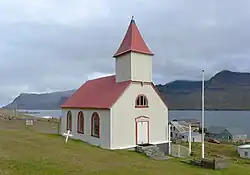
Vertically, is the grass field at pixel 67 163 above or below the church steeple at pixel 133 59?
below

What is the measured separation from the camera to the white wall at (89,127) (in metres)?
27.7

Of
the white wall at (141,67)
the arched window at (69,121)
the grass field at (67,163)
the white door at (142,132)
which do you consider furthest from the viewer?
the arched window at (69,121)

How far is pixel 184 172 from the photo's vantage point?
19109mm

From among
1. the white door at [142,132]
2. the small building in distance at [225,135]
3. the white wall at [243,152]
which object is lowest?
the small building in distance at [225,135]

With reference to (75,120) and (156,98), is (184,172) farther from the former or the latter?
(75,120)

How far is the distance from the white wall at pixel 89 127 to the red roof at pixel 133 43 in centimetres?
639

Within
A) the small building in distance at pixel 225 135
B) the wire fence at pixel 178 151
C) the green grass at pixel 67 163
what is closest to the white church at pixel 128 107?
the wire fence at pixel 178 151

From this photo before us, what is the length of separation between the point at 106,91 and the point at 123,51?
4.30 metres

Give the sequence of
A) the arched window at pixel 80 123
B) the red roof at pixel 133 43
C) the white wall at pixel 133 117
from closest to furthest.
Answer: the white wall at pixel 133 117 < the red roof at pixel 133 43 < the arched window at pixel 80 123

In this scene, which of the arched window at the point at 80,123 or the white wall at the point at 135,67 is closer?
the white wall at the point at 135,67

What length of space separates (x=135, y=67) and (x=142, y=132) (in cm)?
608

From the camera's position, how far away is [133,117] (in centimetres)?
2855

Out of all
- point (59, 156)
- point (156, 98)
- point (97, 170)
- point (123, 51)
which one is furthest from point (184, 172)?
point (123, 51)

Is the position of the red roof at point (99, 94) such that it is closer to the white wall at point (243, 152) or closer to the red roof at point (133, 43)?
the red roof at point (133, 43)
